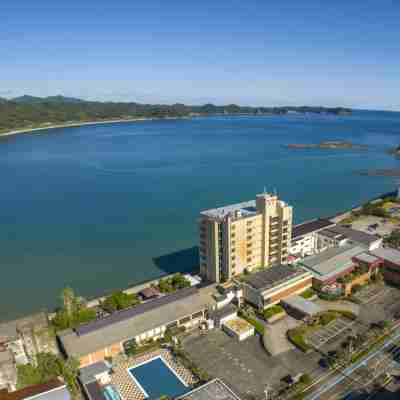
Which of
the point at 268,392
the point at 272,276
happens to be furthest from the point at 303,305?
the point at 268,392

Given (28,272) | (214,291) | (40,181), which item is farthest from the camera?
(40,181)

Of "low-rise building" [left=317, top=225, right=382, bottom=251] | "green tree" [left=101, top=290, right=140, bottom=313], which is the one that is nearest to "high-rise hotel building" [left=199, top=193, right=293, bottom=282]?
"low-rise building" [left=317, top=225, right=382, bottom=251]

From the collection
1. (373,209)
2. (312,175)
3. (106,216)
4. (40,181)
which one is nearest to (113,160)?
(40,181)

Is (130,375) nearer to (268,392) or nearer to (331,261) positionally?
(268,392)

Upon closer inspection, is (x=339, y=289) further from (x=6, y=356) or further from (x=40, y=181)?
(x=40, y=181)

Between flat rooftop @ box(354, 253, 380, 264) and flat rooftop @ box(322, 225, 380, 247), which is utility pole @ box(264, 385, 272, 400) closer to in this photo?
flat rooftop @ box(354, 253, 380, 264)

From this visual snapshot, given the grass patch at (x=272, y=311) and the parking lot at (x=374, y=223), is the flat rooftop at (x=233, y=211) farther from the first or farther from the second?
the parking lot at (x=374, y=223)
